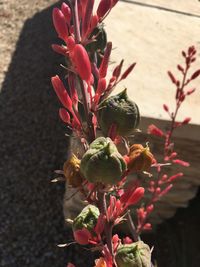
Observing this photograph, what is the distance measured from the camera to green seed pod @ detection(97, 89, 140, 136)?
0.94m

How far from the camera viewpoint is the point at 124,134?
3.21 ft

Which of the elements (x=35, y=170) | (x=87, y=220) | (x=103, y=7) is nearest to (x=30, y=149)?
(x=35, y=170)

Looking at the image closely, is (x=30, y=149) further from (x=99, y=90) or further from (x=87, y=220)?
(x=99, y=90)

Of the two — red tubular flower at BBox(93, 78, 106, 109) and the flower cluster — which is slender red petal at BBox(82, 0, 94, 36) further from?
red tubular flower at BBox(93, 78, 106, 109)

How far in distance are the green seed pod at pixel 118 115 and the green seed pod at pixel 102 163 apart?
0.09 meters

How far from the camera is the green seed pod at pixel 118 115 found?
3.09ft

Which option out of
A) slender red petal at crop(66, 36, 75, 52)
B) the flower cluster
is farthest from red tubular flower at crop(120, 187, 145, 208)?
slender red petal at crop(66, 36, 75, 52)

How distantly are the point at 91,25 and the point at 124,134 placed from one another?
0.76ft

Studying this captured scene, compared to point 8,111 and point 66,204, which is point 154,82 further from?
point 8,111

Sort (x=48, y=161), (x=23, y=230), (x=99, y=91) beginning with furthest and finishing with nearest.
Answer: (x=48, y=161), (x=23, y=230), (x=99, y=91)

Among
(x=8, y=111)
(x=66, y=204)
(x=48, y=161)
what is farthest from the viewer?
(x=8, y=111)

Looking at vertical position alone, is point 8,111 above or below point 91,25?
below

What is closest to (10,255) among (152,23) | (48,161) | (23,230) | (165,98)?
(23,230)

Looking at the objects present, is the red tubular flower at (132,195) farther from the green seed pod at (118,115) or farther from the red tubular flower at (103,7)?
the red tubular flower at (103,7)
